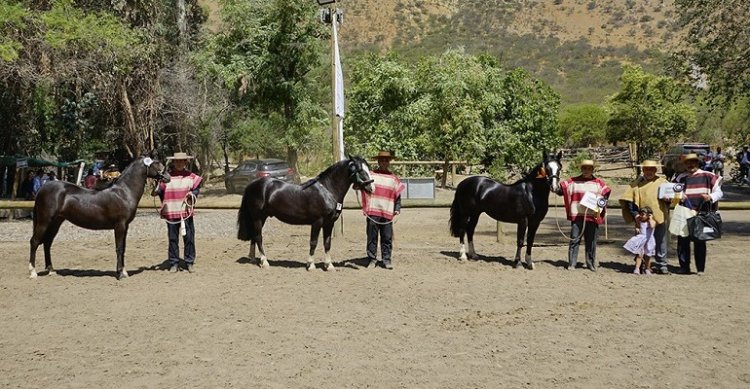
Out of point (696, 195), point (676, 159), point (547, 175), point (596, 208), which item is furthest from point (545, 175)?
point (676, 159)

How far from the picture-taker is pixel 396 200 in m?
11.2

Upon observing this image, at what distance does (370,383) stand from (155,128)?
920 inches

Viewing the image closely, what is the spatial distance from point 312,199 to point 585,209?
13.6 feet

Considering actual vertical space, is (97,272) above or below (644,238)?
below

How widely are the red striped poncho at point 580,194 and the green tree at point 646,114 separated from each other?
30290mm

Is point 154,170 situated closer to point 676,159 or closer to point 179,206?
point 179,206

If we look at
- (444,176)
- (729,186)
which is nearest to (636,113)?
(729,186)

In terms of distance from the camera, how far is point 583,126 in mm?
54531

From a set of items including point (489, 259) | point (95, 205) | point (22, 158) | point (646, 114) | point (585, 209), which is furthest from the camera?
point (646, 114)

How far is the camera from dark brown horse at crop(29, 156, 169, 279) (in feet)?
33.3

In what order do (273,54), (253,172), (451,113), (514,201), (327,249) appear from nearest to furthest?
(327,249) < (514,201) < (273,54) < (253,172) < (451,113)

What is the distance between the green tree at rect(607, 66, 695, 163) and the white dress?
99.7 ft

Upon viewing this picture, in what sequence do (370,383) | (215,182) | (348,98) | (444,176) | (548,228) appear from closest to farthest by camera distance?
1. (370,383)
2. (548,228)
3. (444,176)
4. (348,98)
5. (215,182)

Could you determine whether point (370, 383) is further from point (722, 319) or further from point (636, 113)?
point (636, 113)
